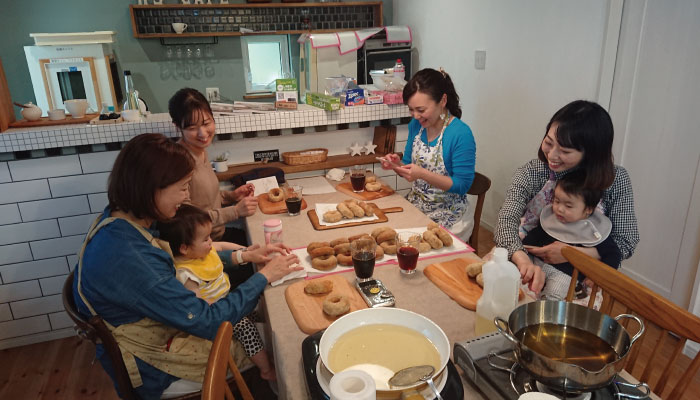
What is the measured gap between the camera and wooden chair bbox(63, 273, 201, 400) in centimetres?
131

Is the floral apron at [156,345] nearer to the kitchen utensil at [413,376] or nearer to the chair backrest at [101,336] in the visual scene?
the chair backrest at [101,336]

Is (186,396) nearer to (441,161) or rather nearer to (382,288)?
(382,288)

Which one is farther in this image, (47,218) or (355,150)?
(355,150)

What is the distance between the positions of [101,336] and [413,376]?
3.04ft

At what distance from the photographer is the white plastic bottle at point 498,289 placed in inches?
45.6

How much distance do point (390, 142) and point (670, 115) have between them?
1.62m

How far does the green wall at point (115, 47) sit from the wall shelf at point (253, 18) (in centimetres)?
15

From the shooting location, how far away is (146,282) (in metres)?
1.30

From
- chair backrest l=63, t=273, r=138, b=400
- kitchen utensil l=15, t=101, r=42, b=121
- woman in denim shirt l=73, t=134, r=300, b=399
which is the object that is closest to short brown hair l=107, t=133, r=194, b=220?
woman in denim shirt l=73, t=134, r=300, b=399

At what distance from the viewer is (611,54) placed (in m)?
2.80

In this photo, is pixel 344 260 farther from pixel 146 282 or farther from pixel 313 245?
pixel 146 282

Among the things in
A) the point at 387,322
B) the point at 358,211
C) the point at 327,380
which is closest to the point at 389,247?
the point at 358,211

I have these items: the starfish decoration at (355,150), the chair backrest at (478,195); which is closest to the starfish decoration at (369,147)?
the starfish decoration at (355,150)

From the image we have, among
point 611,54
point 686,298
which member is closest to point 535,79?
point 611,54
